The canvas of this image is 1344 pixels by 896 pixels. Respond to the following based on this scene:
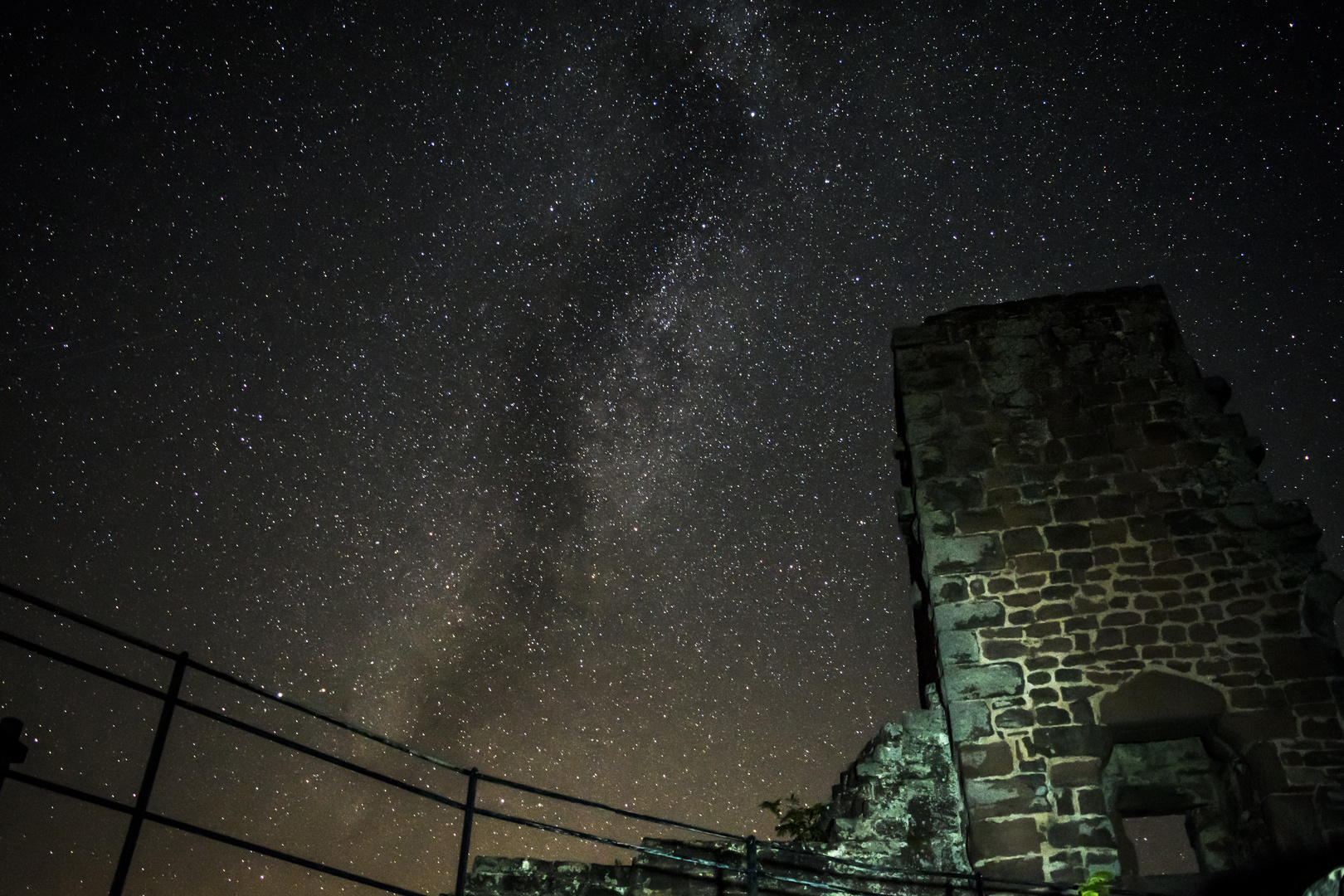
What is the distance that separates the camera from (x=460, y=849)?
4770 mm

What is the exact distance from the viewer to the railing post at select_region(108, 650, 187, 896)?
12.3 ft

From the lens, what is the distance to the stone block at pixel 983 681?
6.57 m

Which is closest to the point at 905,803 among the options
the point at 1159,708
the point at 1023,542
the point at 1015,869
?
the point at 1015,869

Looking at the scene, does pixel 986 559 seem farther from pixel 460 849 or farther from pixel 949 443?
pixel 460 849

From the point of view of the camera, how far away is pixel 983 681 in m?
6.62

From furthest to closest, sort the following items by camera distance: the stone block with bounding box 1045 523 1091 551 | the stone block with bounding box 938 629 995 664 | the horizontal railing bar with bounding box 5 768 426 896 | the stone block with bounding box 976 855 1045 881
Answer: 1. the stone block with bounding box 1045 523 1091 551
2. the stone block with bounding box 938 629 995 664
3. the stone block with bounding box 976 855 1045 881
4. the horizontal railing bar with bounding box 5 768 426 896

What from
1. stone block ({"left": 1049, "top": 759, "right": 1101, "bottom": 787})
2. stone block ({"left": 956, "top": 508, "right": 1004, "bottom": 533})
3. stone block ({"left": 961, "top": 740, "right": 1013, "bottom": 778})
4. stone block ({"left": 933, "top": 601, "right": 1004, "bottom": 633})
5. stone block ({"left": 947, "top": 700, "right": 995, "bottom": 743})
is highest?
stone block ({"left": 956, "top": 508, "right": 1004, "bottom": 533})

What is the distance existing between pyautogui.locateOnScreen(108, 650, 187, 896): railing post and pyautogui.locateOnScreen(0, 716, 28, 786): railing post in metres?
0.45

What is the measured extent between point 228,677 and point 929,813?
4432 millimetres

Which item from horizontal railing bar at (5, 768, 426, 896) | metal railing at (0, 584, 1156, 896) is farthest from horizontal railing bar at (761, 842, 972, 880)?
horizontal railing bar at (5, 768, 426, 896)

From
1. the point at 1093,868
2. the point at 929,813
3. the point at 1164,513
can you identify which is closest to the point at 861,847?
the point at 929,813

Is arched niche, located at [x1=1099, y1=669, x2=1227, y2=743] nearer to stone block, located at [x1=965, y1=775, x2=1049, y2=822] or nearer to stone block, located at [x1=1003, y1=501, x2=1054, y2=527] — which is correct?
stone block, located at [x1=965, y1=775, x2=1049, y2=822]

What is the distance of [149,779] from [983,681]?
5039mm

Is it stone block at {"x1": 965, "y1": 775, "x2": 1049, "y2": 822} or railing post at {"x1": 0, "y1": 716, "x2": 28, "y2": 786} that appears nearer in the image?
railing post at {"x1": 0, "y1": 716, "x2": 28, "y2": 786}
